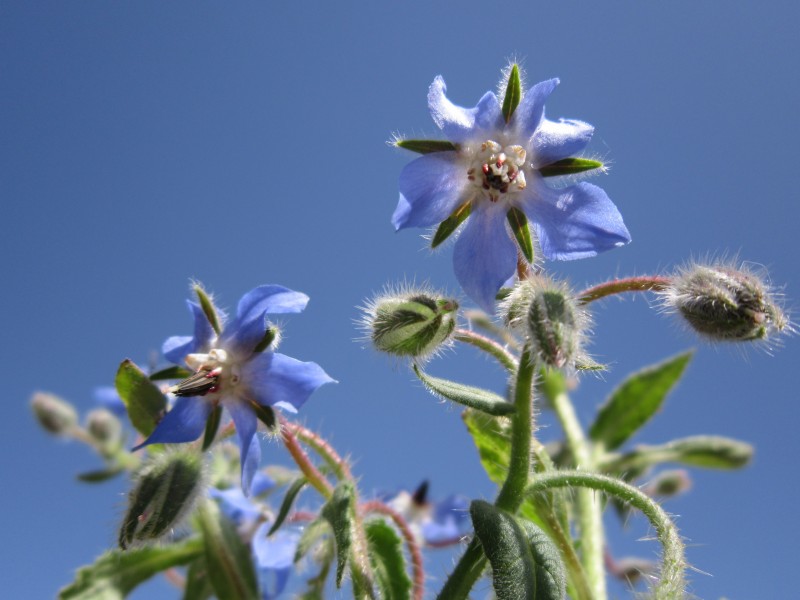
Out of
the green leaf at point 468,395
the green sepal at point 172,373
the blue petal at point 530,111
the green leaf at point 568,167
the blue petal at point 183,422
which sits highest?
the blue petal at point 530,111

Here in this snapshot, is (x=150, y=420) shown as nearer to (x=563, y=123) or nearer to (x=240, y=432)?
(x=240, y=432)

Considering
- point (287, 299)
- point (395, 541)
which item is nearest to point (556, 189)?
point (287, 299)

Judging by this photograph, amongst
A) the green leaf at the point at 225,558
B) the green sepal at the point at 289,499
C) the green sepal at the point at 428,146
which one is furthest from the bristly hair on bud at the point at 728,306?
the green leaf at the point at 225,558

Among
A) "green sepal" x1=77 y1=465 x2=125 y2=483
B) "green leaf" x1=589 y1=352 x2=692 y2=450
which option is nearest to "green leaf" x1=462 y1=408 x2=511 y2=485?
"green leaf" x1=589 y1=352 x2=692 y2=450

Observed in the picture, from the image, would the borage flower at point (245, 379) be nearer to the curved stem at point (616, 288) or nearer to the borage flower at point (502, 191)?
the borage flower at point (502, 191)

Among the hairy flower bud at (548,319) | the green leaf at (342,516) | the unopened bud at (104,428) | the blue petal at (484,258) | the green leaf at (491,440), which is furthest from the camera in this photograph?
the unopened bud at (104,428)

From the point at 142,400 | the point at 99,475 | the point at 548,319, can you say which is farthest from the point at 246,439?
the point at 99,475
